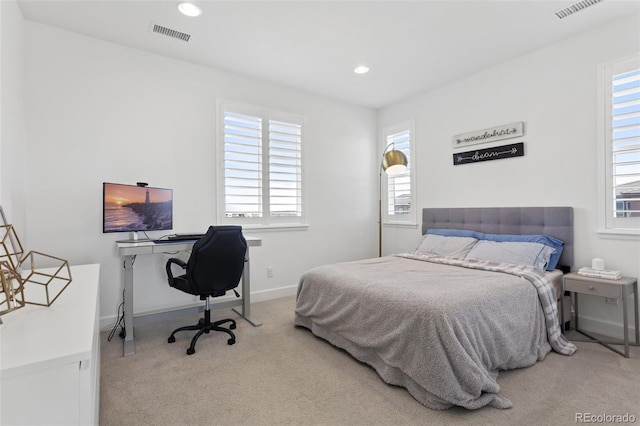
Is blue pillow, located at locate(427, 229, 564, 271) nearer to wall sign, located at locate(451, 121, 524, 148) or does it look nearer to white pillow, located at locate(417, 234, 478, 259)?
white pillow, located at locate(417, 234, 478, 259)

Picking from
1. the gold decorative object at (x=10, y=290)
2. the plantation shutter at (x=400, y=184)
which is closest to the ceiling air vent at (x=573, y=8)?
the plantation shutter at (x=400, y=184)

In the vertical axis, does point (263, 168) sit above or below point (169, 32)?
below

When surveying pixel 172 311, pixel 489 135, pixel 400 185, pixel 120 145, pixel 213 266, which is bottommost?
pixel 172 311

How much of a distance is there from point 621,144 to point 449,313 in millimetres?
2390

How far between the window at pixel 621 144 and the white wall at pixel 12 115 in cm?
465

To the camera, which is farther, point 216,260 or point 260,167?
point 260,167

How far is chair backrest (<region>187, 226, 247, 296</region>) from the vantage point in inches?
103

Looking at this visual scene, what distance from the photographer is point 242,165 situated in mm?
3834

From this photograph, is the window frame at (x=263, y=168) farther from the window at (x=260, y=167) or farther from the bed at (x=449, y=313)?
the bed at (x=449, y=313)

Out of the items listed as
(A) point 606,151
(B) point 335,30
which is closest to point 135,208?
→ (B) point 335,30

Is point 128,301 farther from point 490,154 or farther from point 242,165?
point 490,154

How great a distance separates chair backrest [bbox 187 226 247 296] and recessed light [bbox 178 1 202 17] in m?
1.77

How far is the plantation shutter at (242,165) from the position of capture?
375 centimetres

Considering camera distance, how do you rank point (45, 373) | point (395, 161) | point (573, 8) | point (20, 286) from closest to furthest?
point (45, 373)
point (20, 286)
point (573, 8)
point (395, 161)
